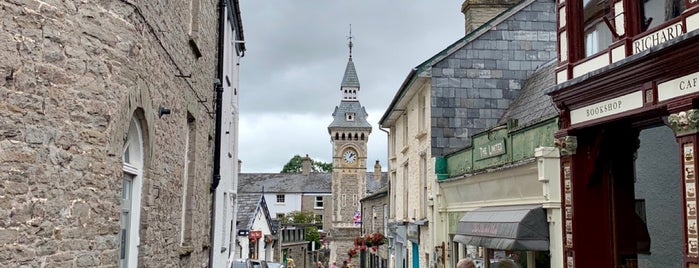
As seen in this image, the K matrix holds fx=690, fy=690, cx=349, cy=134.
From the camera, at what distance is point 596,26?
34.7 ft

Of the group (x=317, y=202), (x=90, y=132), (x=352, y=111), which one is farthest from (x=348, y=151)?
(x=90, y=132)

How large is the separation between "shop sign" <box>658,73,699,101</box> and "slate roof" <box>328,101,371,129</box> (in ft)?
239

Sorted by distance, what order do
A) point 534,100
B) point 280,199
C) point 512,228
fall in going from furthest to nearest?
point 280,199 → point 534,100 → point 512,228

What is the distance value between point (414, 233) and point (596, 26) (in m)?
11.7

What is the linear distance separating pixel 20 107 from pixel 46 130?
0.37 metres

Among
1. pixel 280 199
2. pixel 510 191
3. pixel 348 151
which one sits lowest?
pixel 510 191

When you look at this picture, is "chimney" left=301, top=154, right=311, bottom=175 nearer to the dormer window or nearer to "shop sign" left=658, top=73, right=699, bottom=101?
the dormer window

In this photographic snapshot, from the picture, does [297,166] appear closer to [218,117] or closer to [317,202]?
[317,202]

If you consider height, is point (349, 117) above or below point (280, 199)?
above

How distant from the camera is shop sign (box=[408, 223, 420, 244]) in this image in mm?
20734

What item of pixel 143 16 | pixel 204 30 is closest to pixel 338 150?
pixel 204 30

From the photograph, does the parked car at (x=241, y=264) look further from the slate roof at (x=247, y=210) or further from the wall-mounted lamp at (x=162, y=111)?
the wall-mounted lamp at (x=162, y=111)

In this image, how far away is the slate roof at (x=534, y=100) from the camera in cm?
1494

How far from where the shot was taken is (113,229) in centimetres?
678
